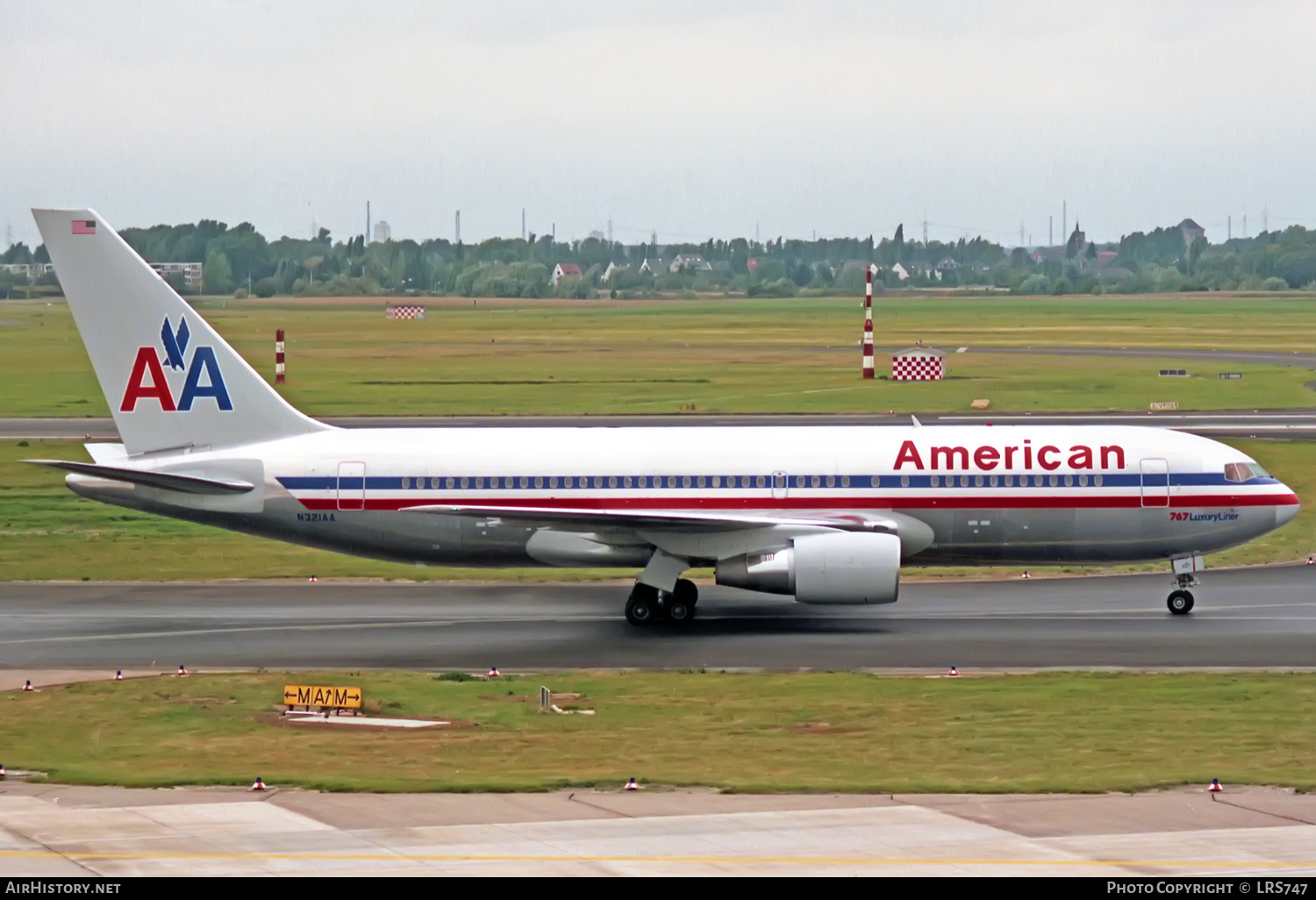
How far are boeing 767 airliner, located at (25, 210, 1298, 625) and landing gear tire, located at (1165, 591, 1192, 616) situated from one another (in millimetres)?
53

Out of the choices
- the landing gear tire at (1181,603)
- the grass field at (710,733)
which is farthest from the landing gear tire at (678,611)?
the landing gear tire at (1181,603)

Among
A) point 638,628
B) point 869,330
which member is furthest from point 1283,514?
point 869,330

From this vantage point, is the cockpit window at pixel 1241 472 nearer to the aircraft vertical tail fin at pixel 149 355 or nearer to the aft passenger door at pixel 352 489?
the aft passenger door at pixel 352 489

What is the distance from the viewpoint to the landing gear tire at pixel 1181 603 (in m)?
36.4

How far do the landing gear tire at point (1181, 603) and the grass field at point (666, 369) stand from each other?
151 feet

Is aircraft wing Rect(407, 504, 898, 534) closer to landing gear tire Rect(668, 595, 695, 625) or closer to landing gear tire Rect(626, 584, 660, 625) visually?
landing gear tire Rect(626, 584, 660, 625)

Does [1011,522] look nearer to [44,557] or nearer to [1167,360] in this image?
[44,557]

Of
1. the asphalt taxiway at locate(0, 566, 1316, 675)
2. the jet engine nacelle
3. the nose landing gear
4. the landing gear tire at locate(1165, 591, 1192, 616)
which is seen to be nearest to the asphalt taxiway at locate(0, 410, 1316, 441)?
the asphalt taxiway at locate(0, 566, 1316, 675)

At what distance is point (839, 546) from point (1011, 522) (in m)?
4.28

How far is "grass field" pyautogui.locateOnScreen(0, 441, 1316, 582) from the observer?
43031mm

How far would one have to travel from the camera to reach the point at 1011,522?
36375 mm

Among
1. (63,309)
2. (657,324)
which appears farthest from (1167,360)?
(63,309)

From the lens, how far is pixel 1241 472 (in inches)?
1465

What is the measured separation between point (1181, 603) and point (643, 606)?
1101 centimetres
